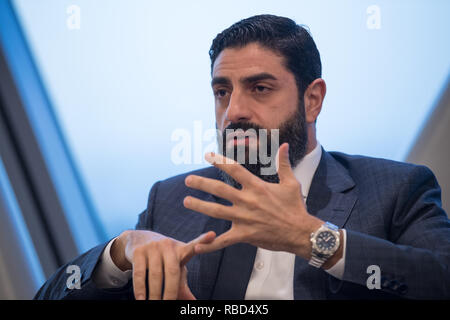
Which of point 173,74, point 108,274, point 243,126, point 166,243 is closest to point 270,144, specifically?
point 243,126

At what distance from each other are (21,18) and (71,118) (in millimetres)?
541

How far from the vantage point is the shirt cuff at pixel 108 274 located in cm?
129

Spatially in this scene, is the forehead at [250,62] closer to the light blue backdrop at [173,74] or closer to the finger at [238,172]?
the light blue backdrop at [173,74]

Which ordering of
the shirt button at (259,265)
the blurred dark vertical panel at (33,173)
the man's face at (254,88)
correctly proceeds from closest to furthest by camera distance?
the shirt button at (259,265) < the man's face at (254,88) < the blurred dark vertical panel at (33,173)

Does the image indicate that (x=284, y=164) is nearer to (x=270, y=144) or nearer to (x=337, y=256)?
(x=337, y=256)

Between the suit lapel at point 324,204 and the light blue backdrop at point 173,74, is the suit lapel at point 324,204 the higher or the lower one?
the lower one

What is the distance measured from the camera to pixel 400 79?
6.10 feet

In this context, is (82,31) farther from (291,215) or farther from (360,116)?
(291,215)

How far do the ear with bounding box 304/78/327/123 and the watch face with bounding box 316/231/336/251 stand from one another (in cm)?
67

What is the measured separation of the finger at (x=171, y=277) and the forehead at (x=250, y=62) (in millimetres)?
715

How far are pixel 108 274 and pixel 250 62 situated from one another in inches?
32.3

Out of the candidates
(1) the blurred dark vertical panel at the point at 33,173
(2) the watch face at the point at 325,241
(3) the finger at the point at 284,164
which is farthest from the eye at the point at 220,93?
(1) the blurred dark vertical panel at the point at 33,173

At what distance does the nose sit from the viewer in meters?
1.44
